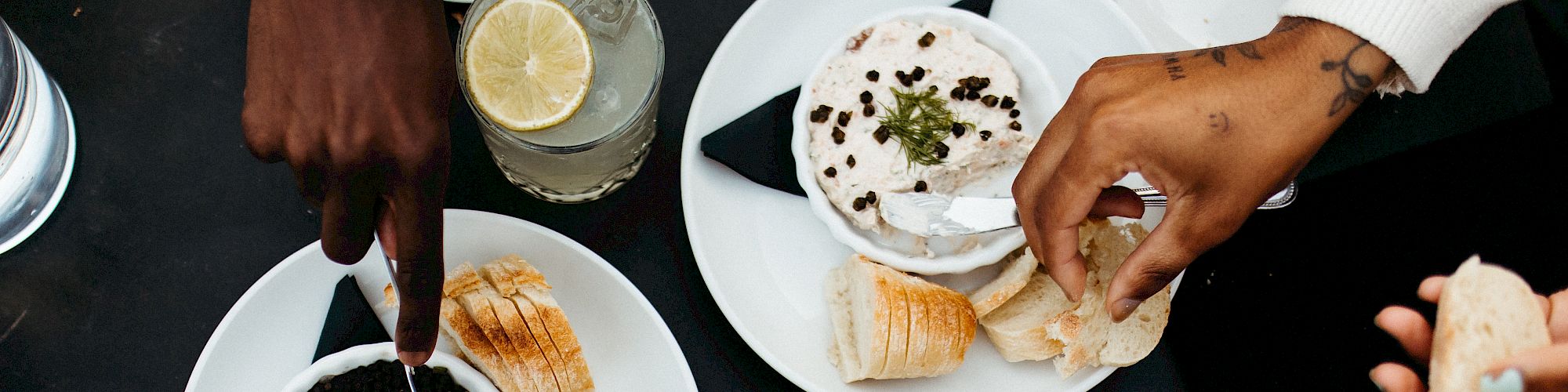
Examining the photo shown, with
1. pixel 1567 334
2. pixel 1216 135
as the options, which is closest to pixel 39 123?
pixel 1216 135

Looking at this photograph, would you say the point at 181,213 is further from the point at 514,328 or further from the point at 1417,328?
the point at 1417,328

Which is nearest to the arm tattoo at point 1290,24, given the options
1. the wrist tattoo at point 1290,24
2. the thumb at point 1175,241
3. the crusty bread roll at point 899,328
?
the wrist tattoo at point 1290,24

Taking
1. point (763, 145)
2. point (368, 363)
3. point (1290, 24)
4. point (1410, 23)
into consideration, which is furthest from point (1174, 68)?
point (368, 363)

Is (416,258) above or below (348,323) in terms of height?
above

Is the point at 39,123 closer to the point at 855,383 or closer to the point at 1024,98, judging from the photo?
the point at 855,383

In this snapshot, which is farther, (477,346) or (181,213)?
(181,213)

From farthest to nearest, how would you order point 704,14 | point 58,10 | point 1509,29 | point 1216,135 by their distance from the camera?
1. point 1509,29
2. point 704,14
3. point 58,10
4. point 1216,135

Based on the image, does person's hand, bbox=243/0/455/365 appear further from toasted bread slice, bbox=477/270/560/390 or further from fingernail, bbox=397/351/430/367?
toasted bread slice, bbox=477/270/560/390
